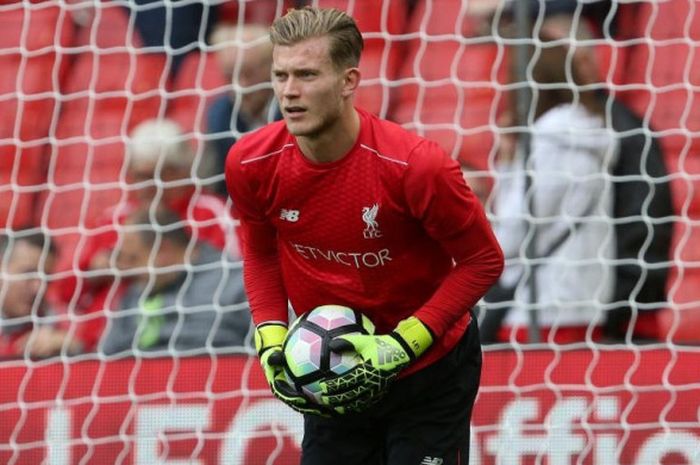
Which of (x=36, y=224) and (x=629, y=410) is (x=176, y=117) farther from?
(x=629, y=410)

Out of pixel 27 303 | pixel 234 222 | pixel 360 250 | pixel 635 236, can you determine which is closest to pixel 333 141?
pixel 360 250

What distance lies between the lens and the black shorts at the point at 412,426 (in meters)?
3.03

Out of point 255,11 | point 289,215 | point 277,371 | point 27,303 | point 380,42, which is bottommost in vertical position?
point 277,371

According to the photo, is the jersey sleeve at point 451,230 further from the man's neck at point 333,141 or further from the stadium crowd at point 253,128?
the stadium crowd at point 253,128

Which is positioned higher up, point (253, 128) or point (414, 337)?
point (253, 128)

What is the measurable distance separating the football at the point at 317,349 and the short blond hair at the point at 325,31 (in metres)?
0.55

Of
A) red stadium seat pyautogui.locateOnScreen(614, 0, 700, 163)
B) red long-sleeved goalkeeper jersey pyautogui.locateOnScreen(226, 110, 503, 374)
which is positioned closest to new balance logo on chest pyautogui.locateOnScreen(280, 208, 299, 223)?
red long-sleeved goalkeeper jersey pyautogui.locateOnScreen(226, 110, 503, 374)

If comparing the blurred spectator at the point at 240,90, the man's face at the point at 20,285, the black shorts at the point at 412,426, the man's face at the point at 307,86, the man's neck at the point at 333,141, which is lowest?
the black shorts at the point at 412,426

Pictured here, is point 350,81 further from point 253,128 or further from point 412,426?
point 253,128

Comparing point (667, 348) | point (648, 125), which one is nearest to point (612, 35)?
point (648, 125)

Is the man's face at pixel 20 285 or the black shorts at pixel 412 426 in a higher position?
the man's face at pixel 20 285

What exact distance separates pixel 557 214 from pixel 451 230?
1.87 meters

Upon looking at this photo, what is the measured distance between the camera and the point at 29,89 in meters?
4.98

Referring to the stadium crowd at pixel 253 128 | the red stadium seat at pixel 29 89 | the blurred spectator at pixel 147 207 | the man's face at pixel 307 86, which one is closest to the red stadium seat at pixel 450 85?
the stadium crowd at pixel 253 128
